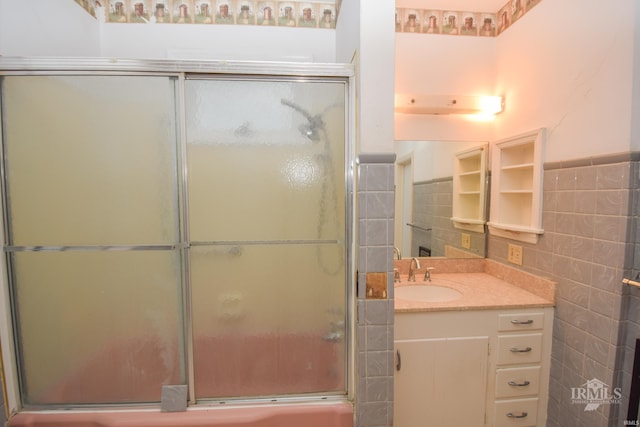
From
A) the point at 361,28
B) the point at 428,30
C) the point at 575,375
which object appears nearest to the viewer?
the point at 361,28

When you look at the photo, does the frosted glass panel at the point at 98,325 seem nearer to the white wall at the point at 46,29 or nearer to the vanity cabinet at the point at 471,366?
the white wall at the point at 46,29

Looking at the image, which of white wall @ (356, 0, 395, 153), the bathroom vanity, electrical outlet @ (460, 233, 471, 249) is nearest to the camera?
white wall @ (356, 0, 395, 153)

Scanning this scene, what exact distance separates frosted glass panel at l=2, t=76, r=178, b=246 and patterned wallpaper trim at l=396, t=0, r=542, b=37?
1.49 metres

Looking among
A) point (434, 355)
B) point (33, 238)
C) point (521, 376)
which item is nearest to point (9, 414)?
point (33, 238)

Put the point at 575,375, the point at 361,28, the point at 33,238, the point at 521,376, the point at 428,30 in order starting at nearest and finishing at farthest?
the point at 361,28 < the point at 33,238 < the point at 575,375 < the point at 521,376 < the point at 428,30

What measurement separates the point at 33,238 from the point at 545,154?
99.7 inches

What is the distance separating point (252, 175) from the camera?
1.22 m

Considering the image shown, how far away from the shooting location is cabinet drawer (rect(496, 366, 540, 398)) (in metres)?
1.40

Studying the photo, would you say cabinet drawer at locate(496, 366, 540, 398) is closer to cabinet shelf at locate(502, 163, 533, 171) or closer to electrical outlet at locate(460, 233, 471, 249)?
electrical outlet at locate(460, 233, 471, 249)

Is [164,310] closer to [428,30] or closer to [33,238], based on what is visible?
[33,238]

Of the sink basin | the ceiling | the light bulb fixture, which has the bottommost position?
the sink basin

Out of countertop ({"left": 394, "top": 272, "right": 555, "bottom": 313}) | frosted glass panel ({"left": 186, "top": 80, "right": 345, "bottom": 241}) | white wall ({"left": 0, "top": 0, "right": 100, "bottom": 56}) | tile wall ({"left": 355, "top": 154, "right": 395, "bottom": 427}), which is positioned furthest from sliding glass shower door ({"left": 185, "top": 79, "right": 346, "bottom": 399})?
white wall ({"left": 0, "top": 0, "right": 100, "bottom": 56})

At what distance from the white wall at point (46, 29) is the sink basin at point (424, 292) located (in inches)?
87.5

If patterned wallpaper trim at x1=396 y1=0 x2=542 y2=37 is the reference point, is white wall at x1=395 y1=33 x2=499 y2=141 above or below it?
below
